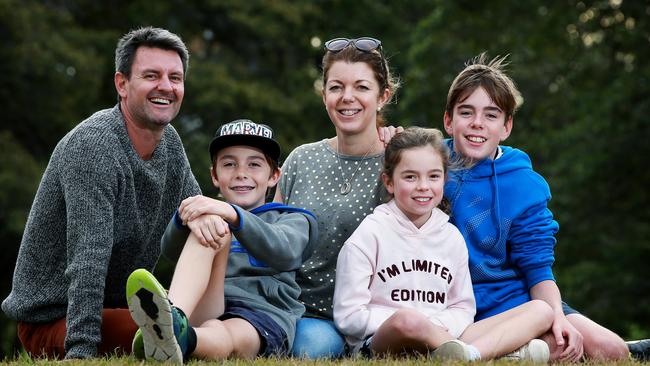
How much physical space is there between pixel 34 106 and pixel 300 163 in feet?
42.6

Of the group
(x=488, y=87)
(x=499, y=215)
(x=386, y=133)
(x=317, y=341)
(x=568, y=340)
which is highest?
(x=488, y=87)

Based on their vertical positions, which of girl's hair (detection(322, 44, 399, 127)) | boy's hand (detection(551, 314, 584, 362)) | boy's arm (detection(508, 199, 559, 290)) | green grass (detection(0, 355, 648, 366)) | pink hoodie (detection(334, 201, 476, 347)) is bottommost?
green grass (detection(0, 355, 648, 366))

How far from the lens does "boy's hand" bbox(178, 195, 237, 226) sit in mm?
4965

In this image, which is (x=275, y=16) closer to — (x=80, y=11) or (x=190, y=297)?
(x=80, y=11)

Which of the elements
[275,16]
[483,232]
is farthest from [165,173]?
[275,16]

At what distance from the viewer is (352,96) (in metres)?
6.03

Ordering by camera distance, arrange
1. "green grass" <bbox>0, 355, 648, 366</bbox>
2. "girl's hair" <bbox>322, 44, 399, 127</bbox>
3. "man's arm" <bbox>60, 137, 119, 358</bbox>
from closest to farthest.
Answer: "green grass" <bbox>0, 355, 648, 366</bbox>, "man's arm" <bbox>60, 137, 119, 358</bbox>, "girl's hair" <bbox>322, 44, 399, 127</bbox>

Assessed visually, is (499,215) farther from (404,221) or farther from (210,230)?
(210,230)

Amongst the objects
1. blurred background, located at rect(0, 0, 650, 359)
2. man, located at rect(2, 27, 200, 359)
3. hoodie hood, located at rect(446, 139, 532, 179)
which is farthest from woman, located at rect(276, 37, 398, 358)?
blurred background, located at rect(0, 0, 650, 359)

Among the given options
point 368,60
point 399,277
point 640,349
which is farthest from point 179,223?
point 640,349

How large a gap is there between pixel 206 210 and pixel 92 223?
74 centimetres

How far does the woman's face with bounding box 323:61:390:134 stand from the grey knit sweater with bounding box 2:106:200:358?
3.13ft

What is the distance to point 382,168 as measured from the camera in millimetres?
6020

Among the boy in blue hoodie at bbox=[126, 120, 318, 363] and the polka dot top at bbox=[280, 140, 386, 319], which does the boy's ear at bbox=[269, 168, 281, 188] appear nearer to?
the boy in blue hoodie at bbox=[126, 120, 318, 363]
